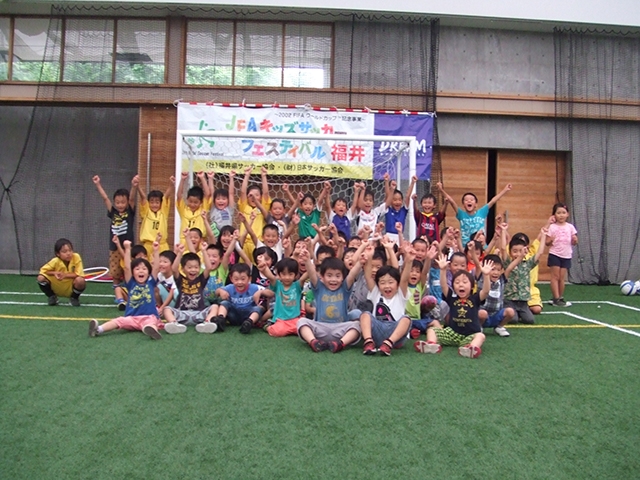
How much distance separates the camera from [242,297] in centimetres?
518

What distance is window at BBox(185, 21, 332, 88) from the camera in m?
8.88

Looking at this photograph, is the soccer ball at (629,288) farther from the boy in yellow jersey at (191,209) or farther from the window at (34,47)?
the window at (34,47)

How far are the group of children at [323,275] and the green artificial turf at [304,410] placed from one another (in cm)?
27

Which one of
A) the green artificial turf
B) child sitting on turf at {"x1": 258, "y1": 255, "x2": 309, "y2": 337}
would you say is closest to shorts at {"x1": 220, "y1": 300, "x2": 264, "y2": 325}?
child sitting on turf at {"x1": 258, "y1": 255, "x2": 309, "y2": 337}

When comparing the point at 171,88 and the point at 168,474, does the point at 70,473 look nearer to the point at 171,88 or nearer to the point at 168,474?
the point at 168,474

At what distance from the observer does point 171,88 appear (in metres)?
8.76

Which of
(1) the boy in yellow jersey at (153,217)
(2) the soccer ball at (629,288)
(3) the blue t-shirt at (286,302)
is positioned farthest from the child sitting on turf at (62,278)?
(2) the soccer ball at (629,288)

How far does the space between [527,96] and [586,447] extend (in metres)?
7.87

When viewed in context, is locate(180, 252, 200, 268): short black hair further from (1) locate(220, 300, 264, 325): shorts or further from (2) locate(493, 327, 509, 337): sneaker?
(2) locate(493, 327, 509, 337): sneaker

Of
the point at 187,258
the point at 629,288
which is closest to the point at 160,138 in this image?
the point at 187,258

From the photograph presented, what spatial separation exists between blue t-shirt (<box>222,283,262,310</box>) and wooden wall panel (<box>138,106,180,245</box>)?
13.4ft

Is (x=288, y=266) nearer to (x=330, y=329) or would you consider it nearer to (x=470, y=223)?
(x=330, y=329)

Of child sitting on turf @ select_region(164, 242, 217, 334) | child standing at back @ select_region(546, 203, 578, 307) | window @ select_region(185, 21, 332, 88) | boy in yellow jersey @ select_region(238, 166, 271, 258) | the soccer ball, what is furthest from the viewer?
window @ select_region(185, 21, 332, 88)

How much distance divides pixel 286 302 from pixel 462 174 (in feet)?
17.6
